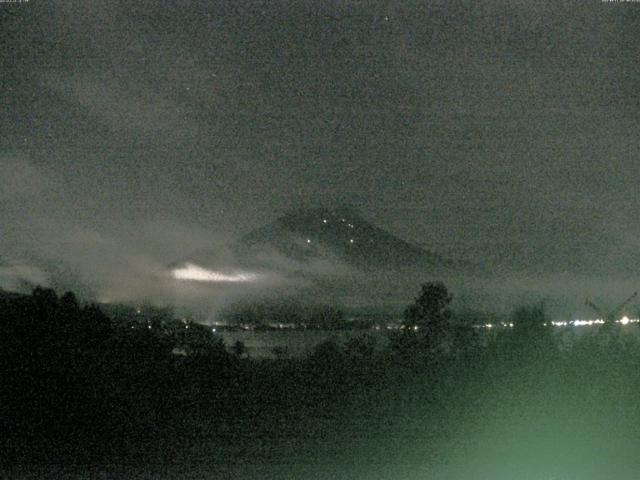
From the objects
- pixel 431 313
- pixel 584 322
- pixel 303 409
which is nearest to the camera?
pixel 303 409

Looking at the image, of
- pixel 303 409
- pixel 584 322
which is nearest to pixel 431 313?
pixel 584 322

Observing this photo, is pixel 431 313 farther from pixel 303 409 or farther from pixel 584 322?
pixel 303 409

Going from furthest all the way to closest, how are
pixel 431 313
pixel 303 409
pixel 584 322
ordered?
pixel 431 313, pixel 584 322, pixel 303 409

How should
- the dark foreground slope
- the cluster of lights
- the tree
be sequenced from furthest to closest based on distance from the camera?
the tree
the cluster of lights
the dark foreground slope

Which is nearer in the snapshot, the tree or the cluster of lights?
the cluster of lights

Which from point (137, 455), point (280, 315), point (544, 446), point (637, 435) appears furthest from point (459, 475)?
point (280, 315)

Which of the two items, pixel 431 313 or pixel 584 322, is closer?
pixel 584 322

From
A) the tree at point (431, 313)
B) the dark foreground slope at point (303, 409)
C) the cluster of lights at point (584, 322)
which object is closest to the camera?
the dark foreground slope at point (303, 409)

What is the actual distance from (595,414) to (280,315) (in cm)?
1032

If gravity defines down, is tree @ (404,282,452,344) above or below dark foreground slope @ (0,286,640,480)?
above

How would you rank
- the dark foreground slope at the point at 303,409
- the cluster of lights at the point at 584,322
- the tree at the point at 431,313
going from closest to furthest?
1. the dark foreground slope at the point at 303,409
2. the cluster of lights at the point at 584,322
3. the tree at the point at 431,313

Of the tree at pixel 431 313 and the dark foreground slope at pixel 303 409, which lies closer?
the dark foreground slope at pixel 303 409

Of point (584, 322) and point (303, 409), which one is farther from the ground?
point (584, 322)

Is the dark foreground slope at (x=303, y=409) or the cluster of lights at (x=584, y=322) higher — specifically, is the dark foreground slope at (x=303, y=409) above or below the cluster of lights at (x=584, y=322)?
below
